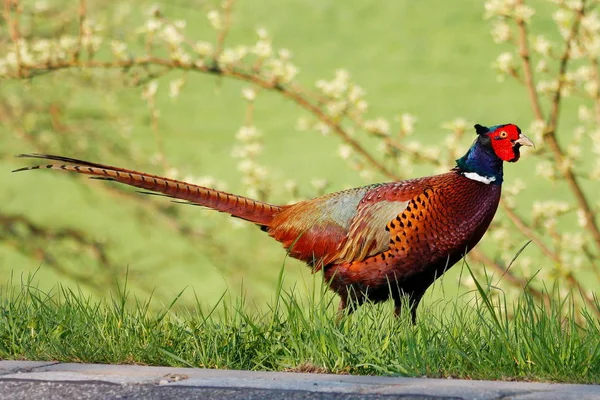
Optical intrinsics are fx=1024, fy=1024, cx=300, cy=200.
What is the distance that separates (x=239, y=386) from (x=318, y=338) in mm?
517

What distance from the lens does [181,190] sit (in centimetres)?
476

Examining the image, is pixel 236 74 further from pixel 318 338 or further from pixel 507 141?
pixel 318 338

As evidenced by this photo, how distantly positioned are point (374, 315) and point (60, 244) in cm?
607

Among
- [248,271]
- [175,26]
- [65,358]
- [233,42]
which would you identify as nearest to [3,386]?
[65,358]

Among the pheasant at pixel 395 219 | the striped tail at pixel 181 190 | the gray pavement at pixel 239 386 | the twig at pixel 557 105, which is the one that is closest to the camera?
the gray pavement at pixel 239 386

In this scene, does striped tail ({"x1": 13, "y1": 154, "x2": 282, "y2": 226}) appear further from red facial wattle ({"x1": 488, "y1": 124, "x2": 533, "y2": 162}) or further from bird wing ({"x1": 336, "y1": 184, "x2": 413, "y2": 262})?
red facial wattle ({"x1": 488, "y1": 124, "x2": 533, "y2": 162})

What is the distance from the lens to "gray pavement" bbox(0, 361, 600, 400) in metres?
3.06

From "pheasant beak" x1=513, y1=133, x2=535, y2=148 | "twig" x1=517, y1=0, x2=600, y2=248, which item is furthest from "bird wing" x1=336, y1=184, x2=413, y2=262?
"twig" x1=517, y1=0, x2=600, y2=248

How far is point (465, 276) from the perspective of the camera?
24.8ft

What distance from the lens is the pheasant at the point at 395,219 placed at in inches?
182

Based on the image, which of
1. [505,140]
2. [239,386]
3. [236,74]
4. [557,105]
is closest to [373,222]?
[505,140]

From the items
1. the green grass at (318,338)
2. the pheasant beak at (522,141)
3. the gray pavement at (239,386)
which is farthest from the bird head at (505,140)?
the gray pavement at (239,386)

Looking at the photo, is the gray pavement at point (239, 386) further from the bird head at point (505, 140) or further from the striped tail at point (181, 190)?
the bird head at point (505, 140)

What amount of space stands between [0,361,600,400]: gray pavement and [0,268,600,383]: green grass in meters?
0.19
